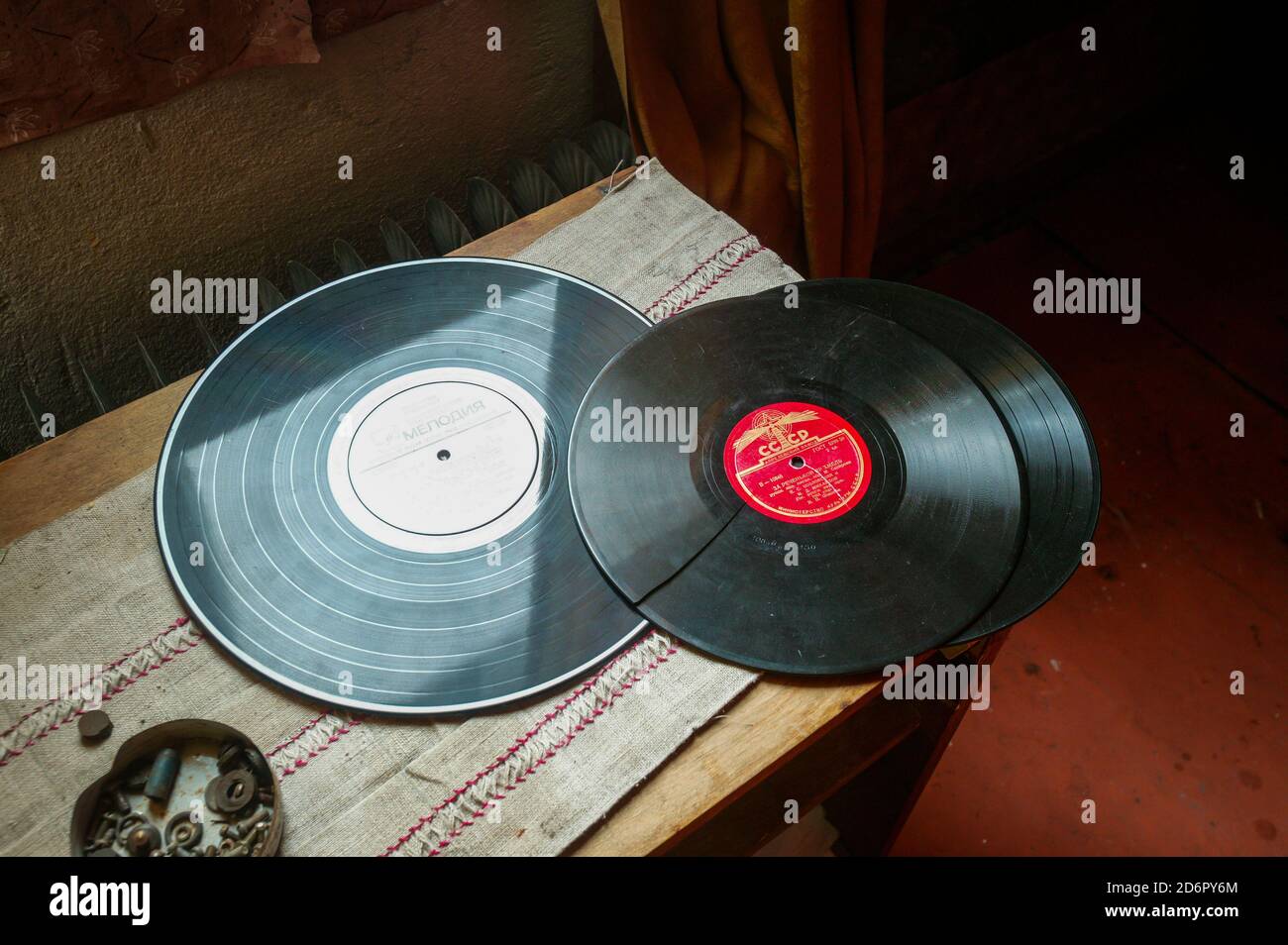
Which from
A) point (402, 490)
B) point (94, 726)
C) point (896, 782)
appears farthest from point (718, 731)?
point (896, 782)

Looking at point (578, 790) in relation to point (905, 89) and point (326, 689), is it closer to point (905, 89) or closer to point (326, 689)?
point (326, 689)

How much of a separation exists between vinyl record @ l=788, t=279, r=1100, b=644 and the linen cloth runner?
24 centimetres

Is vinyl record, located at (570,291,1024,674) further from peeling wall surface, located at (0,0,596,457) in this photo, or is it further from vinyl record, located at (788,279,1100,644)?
peeling wall surface, located at (0,0,596,457)

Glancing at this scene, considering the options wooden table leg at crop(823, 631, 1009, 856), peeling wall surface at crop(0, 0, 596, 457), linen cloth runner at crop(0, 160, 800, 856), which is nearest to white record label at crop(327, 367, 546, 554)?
linen cloth runner at crop(0, 160, 800, 856)

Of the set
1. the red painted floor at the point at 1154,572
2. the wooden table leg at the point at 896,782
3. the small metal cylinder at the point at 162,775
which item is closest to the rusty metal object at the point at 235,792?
the small metal cylinder at the point at 162,775

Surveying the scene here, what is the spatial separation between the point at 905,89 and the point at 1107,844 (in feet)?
4.07

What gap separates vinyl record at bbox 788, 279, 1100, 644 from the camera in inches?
31.6

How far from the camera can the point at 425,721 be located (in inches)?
28.8

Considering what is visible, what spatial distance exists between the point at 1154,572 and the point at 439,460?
4.28 ft

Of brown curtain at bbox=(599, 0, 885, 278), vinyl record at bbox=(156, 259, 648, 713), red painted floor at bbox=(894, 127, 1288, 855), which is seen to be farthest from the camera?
Answer: red painted floor at bbox=(894, 127, 1288, 855)

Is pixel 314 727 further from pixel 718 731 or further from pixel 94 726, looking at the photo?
pixel 718 731

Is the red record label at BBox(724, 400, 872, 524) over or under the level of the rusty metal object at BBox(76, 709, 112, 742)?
over

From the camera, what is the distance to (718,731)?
75 cm

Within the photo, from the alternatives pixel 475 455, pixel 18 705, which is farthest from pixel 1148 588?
pixel 18 705
